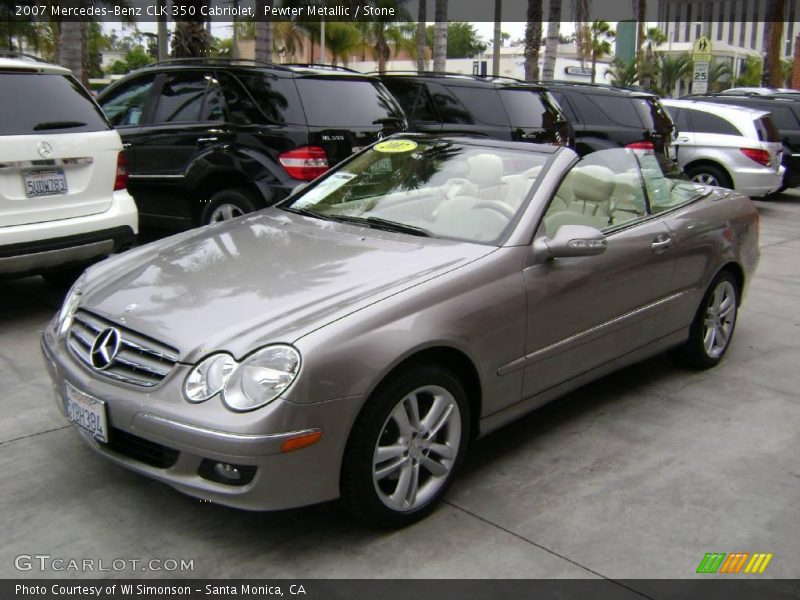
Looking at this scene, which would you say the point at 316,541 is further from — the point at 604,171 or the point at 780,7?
the point at 780,7

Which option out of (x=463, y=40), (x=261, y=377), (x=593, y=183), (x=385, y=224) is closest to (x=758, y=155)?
(x=593, y=183)

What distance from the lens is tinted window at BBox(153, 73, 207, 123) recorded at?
25.4 ft

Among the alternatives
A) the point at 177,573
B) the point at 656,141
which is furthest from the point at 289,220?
the point at 656,141

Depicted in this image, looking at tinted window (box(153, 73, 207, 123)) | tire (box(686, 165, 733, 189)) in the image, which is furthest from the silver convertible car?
tire (box(686, 165, 733, 189))

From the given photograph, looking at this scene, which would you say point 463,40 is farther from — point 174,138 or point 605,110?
point 174,138

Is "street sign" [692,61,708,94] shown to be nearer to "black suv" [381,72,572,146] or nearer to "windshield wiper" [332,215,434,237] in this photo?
"black suv" [381,72,572,146]

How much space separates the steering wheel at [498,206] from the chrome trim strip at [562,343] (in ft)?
2.09

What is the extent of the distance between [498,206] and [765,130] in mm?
10145

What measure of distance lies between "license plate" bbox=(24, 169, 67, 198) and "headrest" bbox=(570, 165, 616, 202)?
3419 mm

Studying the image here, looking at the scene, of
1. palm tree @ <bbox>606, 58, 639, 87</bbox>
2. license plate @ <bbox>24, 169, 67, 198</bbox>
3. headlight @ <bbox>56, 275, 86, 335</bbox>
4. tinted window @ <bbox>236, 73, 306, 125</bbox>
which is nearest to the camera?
headlight @ <bbox>56, 275, 86, 335</bbox>

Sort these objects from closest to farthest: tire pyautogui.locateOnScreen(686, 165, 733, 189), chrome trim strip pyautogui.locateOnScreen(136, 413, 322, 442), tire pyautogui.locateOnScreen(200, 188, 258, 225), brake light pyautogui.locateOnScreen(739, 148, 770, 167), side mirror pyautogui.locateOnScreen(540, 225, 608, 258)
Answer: chrome trim strip pyautogui.locateOnScreen(136, 413, 322, 442) → side mirror pyautogui.locateOnScreen(540, 225, 608, 258) → tire pyautogui.locateOnScreen(200, 188, 258, 225) → brake light pyautogui.locateOnScreen(739, 148, 770, 167) → tire pyautogui.locateOnScreen(686, 165, 733, 189)

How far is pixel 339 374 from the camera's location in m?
3.10

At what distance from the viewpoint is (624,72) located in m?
50.1

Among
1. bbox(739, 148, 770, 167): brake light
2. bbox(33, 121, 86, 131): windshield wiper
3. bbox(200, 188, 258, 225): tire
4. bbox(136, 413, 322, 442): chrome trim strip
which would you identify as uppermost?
bbox(33, 121, 86, 131): windshield wiper
